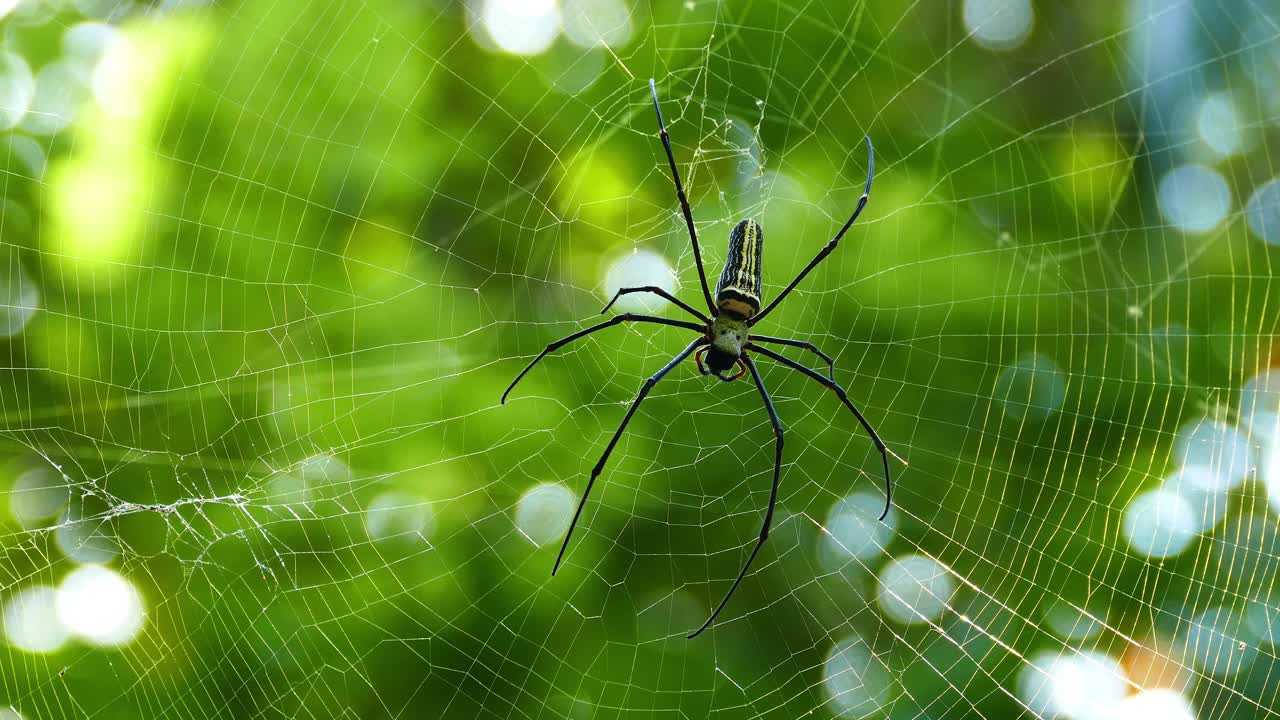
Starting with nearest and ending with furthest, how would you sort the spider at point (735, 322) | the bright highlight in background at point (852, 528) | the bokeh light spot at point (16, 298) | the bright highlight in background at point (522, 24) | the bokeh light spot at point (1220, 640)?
1. the spider at point (735, 322)
2. the bokeh light spot at point (16, 298)
3. the bright highlight in background at point (522, 24)
4. the bright highlight in background at point (852, 528)
5. the bokeh light spot at point (1220, 640)

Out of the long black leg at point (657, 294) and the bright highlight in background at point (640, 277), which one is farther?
the bright highlight in background at point (640, 277)

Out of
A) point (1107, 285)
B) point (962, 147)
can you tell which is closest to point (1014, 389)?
point (1107, 285)

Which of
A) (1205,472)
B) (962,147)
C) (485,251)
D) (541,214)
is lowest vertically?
(485,251)

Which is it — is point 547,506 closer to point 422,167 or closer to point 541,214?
point 541,214

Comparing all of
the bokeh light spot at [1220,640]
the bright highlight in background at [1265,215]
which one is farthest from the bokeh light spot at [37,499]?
the bright highlight in background at [1265,215]

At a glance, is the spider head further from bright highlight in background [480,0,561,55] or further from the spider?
bright highlight in background [480,0,561,55]

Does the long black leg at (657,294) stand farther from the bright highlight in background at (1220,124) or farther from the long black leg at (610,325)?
the bright highlight in background at (1220,124)

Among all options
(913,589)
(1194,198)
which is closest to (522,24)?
(913,589)
